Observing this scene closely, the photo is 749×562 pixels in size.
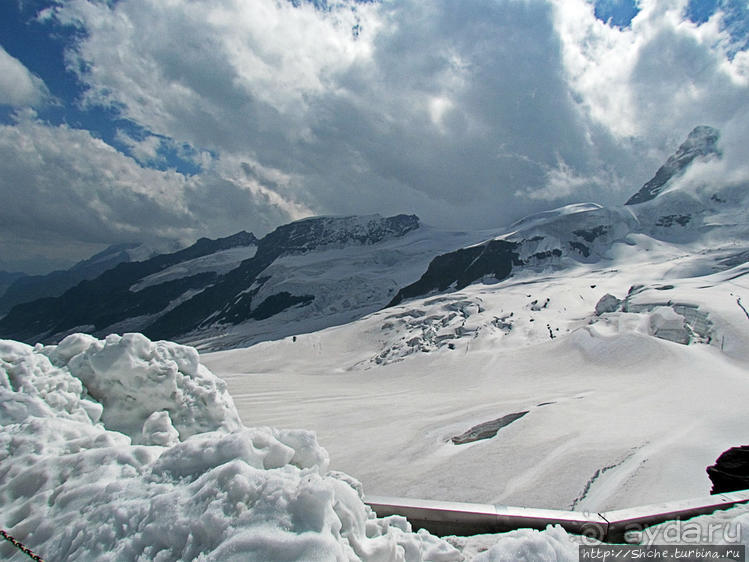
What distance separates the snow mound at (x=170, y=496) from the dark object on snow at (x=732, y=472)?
15.2ft

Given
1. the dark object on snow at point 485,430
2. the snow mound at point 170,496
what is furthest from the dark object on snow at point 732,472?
the dark object on snow at point 485,430

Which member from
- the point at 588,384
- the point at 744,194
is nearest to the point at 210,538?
the point at 588,384

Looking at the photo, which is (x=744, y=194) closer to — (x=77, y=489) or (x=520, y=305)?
(x=520, y=305)

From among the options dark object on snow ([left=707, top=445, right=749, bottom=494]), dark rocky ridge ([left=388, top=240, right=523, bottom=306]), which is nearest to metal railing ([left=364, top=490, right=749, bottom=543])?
dark object on snow ([left=707, top=445, right=749, bottom=494])

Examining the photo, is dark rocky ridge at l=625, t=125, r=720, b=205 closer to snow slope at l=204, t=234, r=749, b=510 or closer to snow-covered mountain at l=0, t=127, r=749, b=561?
snow slope at l=204, t=234, r=749, b=510

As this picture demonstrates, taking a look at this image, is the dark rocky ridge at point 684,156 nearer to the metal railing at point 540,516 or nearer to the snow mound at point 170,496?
the metal railing at point 540,516

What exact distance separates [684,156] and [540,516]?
23291 centimetres

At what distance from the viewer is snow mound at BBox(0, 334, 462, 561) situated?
3.16m

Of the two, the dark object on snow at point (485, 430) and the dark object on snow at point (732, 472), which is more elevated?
the dark object on snow at point (732, 472)

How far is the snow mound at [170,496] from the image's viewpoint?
316 centimetres

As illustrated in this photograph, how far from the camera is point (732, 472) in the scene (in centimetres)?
604

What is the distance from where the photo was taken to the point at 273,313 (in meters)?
144

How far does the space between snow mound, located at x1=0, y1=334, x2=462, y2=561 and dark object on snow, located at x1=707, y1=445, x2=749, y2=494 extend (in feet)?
15.2

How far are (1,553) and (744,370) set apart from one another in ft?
85.9
